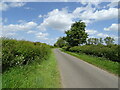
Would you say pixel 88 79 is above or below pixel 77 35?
above

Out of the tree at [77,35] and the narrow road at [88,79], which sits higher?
the narrow road at [88,79]

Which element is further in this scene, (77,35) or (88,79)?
(77,35)

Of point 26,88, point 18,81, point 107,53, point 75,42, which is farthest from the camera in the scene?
point 75,42

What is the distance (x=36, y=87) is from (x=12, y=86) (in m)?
1.08

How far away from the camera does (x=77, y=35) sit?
61.6 m

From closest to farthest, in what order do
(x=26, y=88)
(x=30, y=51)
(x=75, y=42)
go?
(x=26, y=88) → (x=30, y=51) → (x=75, y=42)

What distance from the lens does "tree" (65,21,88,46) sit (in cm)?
6135

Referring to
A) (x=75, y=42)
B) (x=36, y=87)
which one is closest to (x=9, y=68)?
(x=36, y=87)

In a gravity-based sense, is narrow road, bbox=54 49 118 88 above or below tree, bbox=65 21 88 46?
above

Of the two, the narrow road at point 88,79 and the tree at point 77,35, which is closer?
the narrow road at point 88,79

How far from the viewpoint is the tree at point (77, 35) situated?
61353mm

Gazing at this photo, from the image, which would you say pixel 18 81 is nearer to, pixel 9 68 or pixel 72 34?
pixel 9 68

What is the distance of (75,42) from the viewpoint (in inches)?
→ 2441

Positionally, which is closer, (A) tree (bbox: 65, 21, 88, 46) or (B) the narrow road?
(B) the narrow road
